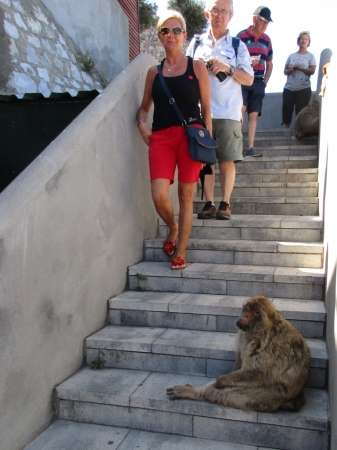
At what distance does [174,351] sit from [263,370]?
2.58 feet

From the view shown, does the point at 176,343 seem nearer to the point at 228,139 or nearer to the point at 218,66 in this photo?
the point at 228,139

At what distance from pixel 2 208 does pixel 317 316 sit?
2.37 m

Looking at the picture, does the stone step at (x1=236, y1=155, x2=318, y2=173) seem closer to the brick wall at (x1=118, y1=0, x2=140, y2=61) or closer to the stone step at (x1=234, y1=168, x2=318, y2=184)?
the stone step at (x1=234, y1=168, x2=318, y2=184)

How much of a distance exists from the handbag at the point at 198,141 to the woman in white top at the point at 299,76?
524 cm

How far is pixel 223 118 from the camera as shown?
4.80 meters

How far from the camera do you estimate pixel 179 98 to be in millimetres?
4070

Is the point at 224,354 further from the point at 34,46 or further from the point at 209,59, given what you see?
the point at 34,46

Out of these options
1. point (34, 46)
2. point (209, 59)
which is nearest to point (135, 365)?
point (209, 59)

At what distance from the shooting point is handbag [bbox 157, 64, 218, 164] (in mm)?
3963

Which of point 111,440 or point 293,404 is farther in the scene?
point 111,440

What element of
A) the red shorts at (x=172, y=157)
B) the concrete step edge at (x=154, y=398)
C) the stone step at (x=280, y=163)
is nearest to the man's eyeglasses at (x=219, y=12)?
the red shorts at (x=172, y=157)

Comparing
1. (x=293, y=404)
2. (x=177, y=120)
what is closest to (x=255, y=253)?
(x=177, y=120)

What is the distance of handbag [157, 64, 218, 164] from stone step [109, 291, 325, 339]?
4.03 feet

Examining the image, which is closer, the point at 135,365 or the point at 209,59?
the point at 135,365
